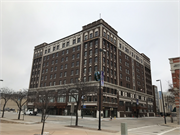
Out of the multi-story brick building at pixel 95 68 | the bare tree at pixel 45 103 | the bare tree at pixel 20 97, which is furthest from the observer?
the multi-story brick building at pixel 95 68

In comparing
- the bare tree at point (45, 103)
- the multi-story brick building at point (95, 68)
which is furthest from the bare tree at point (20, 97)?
the multi-story brick building at point (95, 68)

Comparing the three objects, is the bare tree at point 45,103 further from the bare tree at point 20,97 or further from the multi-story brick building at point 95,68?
the multi-story brick building at point 95,68

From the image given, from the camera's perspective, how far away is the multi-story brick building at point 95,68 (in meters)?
50.3

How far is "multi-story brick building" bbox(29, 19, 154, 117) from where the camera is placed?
5031 cm

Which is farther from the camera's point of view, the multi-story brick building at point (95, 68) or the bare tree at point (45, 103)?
the multi-story brick building at point (95, 68)

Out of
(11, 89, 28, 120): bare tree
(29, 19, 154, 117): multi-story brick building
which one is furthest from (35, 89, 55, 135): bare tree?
(29, 19, 154, 117): multi-story brick building

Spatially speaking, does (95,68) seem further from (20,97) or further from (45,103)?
(45,103)

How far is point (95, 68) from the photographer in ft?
164

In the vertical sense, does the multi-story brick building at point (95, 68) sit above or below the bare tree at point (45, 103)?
above

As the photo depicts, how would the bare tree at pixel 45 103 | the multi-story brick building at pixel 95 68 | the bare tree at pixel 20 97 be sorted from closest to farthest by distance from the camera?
the bare tree at pixel 45 103 → the bare tree at pixel 20 97 → the multi-story brick building at pixel 95 68

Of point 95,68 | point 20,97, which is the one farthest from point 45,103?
point 95,68

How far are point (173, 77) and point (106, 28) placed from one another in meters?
29.4

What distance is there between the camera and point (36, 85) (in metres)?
70.3

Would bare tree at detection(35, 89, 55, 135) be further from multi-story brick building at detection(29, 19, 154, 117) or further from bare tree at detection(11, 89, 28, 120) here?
multi-story brick building at detection(29, 19, 154, 117)
